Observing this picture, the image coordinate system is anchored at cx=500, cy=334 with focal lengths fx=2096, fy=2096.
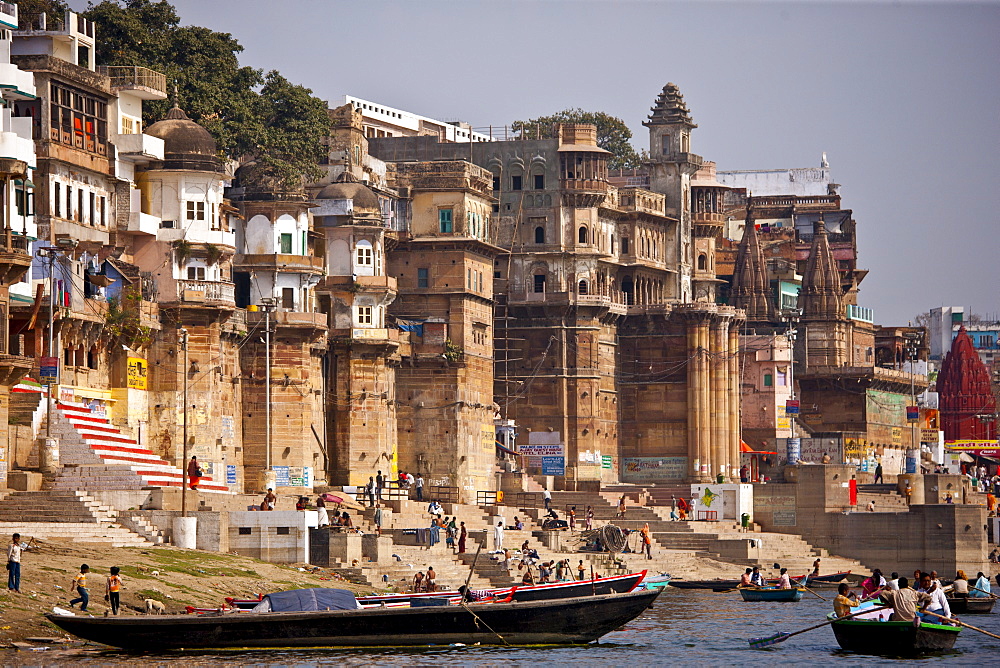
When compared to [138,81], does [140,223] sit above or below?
below

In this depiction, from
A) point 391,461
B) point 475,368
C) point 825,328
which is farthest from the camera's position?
point 825,328

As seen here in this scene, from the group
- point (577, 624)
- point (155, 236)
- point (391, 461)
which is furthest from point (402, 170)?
point (577, 624)

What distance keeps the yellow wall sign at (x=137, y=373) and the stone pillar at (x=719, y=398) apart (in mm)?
38393

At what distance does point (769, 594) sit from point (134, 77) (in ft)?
90.8

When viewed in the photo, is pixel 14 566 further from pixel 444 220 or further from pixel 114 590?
pixel 444 220

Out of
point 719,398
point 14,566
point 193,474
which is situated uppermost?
point 719,398

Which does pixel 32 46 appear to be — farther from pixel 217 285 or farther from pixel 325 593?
pixel 325 593

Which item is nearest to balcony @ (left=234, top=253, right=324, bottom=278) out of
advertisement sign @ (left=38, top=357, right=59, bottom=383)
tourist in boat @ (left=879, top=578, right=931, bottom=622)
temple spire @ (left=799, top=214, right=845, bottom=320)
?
advertisement sign @ (left=38, top=357, right=59, bottom=383)

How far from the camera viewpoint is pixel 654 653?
51.3m

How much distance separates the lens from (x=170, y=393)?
6769 centimetres

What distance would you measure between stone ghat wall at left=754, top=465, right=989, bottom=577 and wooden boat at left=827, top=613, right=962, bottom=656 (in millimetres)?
36023

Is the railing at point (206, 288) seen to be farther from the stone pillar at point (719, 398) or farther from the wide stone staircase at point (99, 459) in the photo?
the stone pillar at point (719, 398)

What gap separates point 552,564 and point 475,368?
19.6 meters

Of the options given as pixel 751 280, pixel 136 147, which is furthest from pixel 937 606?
pixel 751 280
